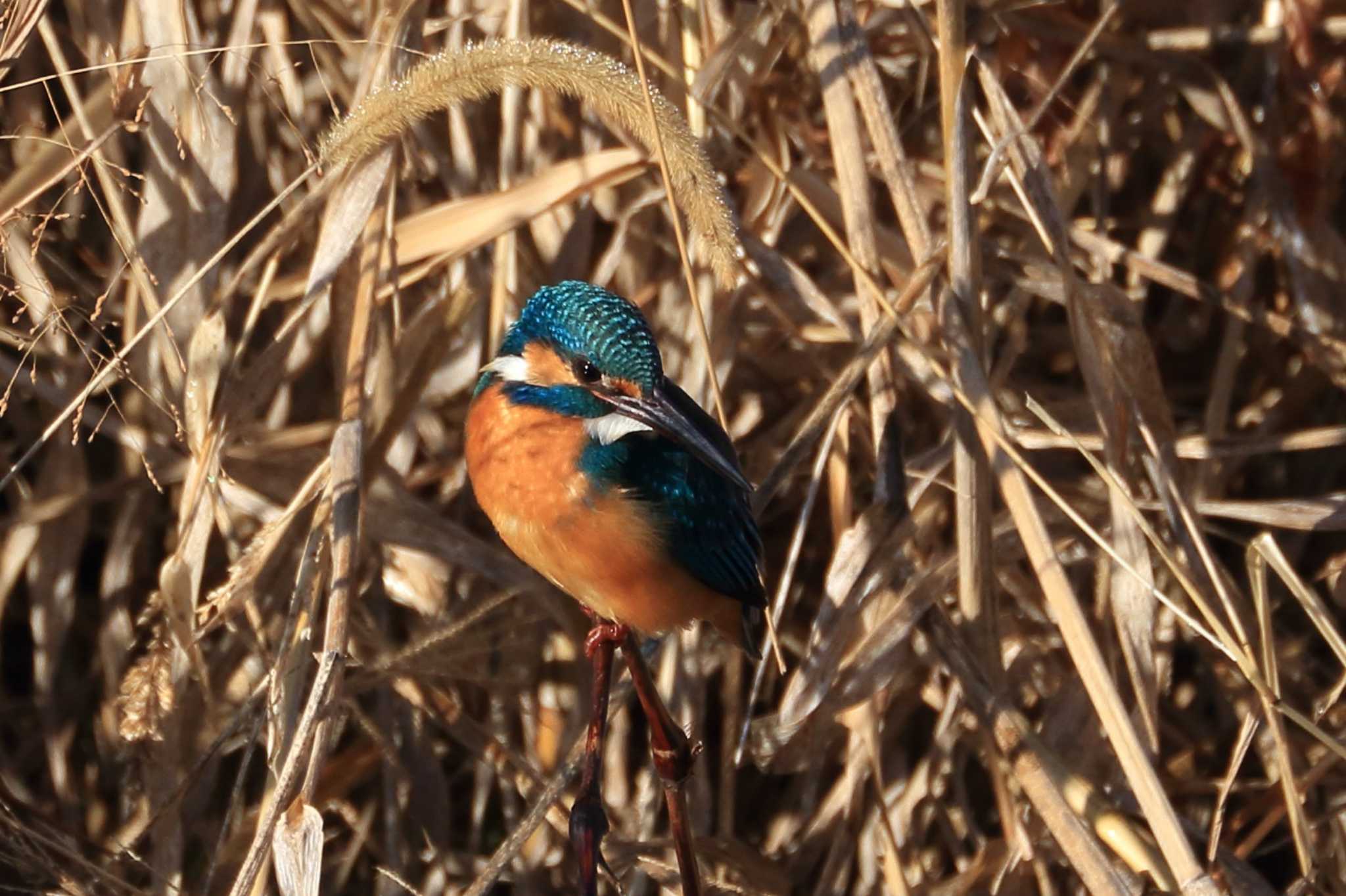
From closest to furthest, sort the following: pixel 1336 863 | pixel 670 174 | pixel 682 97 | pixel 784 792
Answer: pixel 670 174 < pixel 682 97 < pixel 1336 863 < pixel 784 792

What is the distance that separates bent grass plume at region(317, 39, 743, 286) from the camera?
1.63 metres

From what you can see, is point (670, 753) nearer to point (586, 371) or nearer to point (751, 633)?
point (586, 371)

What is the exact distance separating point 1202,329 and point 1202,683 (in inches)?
26.4

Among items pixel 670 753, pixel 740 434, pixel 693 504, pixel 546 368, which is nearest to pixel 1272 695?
pixel 670 753

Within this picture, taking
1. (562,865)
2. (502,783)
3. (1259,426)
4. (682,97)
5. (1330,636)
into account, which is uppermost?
(682,97)

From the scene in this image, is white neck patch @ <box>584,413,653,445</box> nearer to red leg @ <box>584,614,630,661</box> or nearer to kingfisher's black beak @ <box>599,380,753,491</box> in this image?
kingfisher's black beak @ <box>599,380,753,491</box>

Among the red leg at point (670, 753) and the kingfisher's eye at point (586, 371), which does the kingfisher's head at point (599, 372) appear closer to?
the kingfisher's eye at point (586, 371)

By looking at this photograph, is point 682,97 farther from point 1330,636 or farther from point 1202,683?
point 1202,683

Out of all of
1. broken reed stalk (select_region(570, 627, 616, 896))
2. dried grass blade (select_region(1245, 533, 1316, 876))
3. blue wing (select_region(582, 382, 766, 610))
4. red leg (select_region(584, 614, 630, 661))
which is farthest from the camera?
blue wing (select_region(582, 382, 766, 610))

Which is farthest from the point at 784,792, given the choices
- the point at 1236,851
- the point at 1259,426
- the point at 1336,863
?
the point at 1259,426

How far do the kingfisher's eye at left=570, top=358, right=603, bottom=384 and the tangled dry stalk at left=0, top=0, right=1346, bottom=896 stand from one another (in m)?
0.27

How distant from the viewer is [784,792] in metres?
2.69

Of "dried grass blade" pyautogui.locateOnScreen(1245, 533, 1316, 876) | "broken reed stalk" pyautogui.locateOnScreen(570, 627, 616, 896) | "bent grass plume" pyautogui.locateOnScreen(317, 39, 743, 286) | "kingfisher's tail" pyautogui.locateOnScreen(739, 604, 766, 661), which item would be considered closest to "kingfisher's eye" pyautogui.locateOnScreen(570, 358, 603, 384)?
"bent grass plume" pyautogui.locateOnScreen(317, 39, 743, 286)

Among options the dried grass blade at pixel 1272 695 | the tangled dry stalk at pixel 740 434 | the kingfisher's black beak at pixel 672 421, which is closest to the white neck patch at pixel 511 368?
the tangled dry stalk at pixel 740 434
